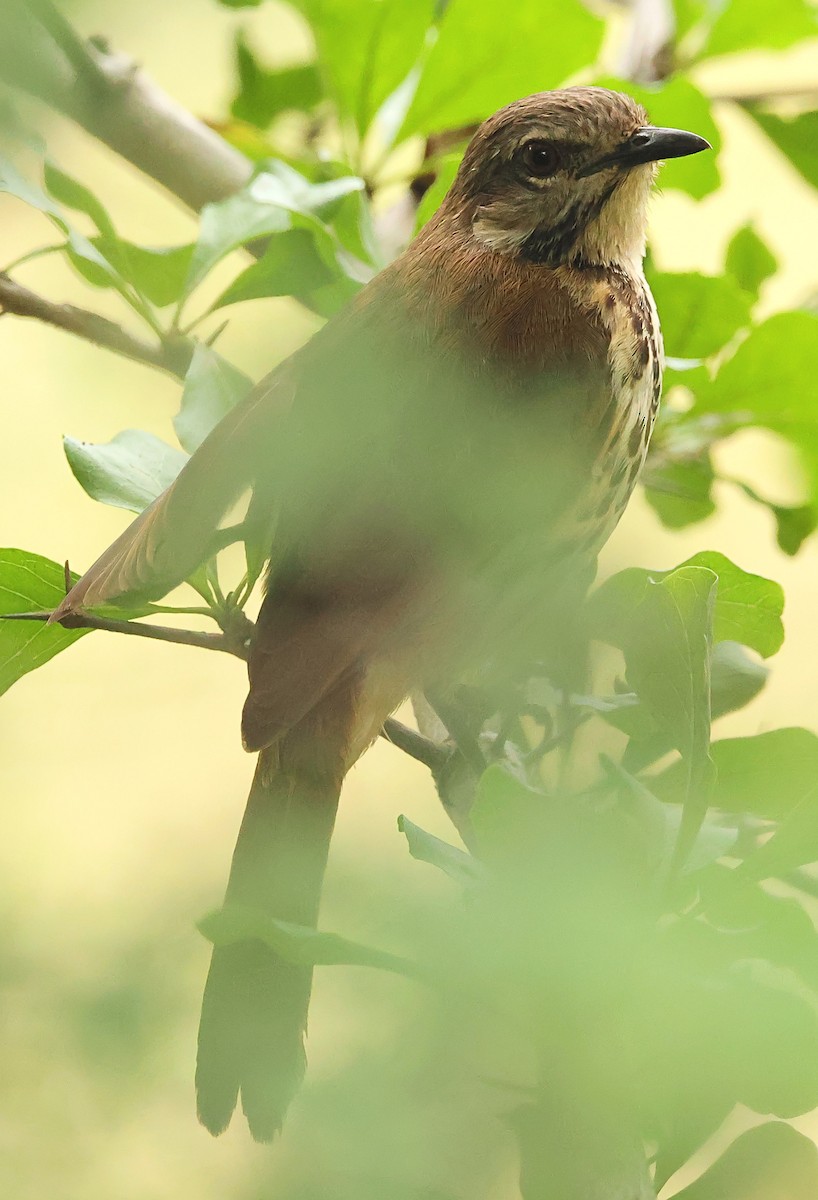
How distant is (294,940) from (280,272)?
0.61 meters

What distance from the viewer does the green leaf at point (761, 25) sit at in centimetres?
110

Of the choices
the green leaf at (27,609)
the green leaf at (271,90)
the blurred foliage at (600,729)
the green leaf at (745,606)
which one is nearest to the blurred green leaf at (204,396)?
the blurred foliage at (600,729)

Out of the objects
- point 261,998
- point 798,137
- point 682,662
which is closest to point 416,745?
point 682,662

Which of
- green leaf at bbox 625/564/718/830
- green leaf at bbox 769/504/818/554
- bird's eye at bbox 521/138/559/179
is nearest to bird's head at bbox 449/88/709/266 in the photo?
bird's eye at bbox 521/138/559/179

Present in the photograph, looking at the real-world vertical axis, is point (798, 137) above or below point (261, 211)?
above

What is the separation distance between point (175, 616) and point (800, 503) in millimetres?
526

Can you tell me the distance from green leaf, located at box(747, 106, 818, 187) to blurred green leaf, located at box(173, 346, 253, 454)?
25.4 inches

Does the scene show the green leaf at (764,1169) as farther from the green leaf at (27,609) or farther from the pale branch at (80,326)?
the pale branch at (80,326)

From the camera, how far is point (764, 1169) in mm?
411

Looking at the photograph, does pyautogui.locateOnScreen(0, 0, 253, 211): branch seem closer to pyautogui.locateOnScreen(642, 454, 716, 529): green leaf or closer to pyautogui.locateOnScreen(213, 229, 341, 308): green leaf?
pyautogui.locateOnScreen(213, 229, 341, 308): green leaf

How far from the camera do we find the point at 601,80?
0.98 metres

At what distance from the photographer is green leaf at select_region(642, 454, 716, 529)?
3.51ft

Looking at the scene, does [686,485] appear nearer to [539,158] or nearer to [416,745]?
[539,158]

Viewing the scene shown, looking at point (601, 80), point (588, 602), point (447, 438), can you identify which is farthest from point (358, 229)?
point (447, 438)
